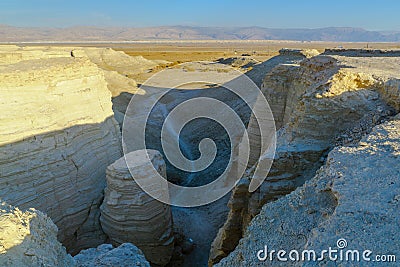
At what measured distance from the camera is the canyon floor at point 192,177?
9.98 ft

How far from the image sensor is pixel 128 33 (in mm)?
176750

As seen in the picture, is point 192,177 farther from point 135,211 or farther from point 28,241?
point 28,241

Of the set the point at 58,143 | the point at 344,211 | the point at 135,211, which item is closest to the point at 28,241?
the point at 344,211

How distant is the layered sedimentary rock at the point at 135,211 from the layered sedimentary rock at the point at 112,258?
1553mm

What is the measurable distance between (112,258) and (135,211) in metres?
2.10

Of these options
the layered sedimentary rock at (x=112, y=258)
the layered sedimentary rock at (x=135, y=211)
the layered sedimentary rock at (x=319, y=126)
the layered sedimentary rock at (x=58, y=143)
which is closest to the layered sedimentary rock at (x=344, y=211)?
the layered sedimentary rock at (x=319, y=126)

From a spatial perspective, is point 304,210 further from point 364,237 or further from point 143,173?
point 143,173

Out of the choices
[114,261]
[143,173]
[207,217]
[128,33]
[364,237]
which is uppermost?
[128,33]

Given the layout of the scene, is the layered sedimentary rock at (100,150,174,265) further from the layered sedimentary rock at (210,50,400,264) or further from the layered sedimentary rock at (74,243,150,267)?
the layered sedimentary rock at (210,50,400,264)

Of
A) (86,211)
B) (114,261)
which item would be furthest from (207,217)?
(114,261)

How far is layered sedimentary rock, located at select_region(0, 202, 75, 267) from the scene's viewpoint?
134 inches

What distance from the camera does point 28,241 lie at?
3.68 meters

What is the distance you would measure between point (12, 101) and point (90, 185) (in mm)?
2621

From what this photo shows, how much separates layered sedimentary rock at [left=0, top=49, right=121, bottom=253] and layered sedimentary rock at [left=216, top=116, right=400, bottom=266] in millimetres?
4801
